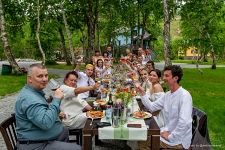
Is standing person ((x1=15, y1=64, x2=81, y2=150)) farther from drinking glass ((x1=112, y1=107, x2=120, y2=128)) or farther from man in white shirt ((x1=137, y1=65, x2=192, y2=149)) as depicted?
man in white shirt ((x1=137, y1=65, x2=192, y2=149))

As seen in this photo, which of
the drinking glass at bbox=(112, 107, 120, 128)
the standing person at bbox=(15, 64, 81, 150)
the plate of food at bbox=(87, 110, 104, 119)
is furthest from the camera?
the plate of food at bbox=(87, 110, 104, 119)

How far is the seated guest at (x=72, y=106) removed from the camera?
699cm

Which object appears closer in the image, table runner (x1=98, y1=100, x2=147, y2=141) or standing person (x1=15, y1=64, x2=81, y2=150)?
standing person (x1=15, y1=64, x2=81, y2=150)

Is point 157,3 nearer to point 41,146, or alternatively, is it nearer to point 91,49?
point 91,49

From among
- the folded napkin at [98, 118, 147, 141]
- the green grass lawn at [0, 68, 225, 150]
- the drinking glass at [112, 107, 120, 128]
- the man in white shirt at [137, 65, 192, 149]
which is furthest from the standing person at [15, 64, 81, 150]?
the green grass lawn at [0, 68, 225, 150]

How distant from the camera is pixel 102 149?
308 inches

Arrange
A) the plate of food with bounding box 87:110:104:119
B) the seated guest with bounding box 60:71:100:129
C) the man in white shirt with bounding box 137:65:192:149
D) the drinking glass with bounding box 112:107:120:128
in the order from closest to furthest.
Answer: the drinking glass with bounding box 112:107:120:128 → the man in white shirt with bounding box 137:65:192:149 → the plate of food with bounding box 87:110:104:119 → the seated guest with bounding box 60:71:100:129

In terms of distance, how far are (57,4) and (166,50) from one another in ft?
39.2

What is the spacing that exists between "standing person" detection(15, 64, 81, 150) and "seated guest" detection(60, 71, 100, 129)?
5.82 ft

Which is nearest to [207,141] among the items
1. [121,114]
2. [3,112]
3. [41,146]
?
[121,114]

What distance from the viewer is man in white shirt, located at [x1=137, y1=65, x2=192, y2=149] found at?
18.5ft

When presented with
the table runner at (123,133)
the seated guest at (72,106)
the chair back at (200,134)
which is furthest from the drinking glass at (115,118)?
the seated guest at (72,106)

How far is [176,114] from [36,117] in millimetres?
2208

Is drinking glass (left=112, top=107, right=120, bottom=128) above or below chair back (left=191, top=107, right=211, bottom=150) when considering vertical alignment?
above
